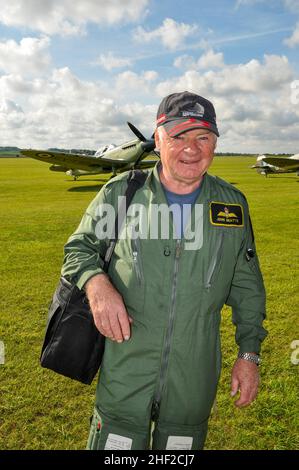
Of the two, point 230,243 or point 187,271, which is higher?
point 230,243

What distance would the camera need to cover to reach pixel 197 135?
2014 millimetres

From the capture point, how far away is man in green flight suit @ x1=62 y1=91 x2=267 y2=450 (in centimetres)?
185

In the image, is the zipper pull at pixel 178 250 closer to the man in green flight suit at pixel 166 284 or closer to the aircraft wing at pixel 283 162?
the man in green flight suit at pixel 166 284

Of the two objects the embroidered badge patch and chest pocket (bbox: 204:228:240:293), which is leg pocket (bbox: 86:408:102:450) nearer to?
chest pocket (bbox: 204:228:240:293)

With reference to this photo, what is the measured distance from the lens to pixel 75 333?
1.95m

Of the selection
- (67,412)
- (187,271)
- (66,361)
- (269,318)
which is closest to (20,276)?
(67,412)

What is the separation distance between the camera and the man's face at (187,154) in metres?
1.95

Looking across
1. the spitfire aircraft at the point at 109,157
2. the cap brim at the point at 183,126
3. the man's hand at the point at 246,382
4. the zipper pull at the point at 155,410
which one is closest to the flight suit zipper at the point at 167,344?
the zipper pull at the point at 155,410

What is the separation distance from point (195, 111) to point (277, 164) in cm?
3758

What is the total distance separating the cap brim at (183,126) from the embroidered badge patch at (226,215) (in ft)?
1.46

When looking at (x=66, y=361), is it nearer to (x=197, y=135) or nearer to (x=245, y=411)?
(x=197, y=135)

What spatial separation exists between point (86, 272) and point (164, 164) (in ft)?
2.54

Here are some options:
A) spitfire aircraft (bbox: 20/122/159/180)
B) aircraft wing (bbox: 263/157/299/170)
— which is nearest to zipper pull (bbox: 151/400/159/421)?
spitfire aircraft (bbox: 20/122/159/180)

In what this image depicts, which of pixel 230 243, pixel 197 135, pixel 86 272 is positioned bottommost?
pixel 86 272
